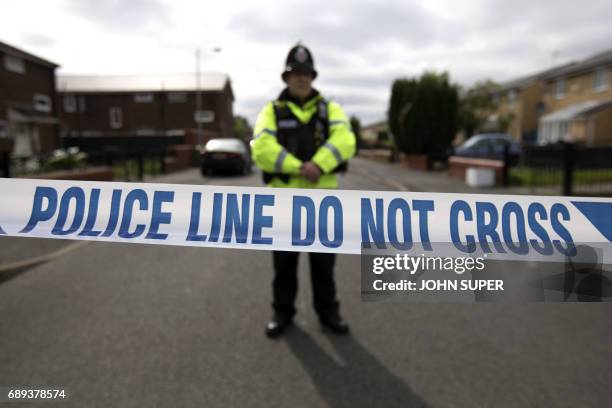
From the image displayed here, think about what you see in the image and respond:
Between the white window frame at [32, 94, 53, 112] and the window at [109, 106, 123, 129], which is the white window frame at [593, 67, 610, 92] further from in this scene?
the window at [109, 106, 123, 129]

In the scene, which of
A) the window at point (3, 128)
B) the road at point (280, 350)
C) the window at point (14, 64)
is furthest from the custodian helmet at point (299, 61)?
the window at point (14, 64)

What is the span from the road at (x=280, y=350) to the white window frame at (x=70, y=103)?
5030cm

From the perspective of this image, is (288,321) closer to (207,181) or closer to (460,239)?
(460,239)

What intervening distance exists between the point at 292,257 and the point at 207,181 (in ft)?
43.8

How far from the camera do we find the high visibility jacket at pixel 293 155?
3.19 m

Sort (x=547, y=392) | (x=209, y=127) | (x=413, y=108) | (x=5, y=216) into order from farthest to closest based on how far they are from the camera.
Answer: (x=209, y=127) → (x=413, y=108) → (x=547, y=392) → (x=5, y=216)

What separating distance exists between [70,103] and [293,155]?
5280 cm

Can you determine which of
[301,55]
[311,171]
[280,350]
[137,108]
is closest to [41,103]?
[137,108]

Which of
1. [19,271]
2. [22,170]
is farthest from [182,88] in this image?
[19,271]

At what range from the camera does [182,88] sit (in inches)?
1937

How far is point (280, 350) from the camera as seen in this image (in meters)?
3.19

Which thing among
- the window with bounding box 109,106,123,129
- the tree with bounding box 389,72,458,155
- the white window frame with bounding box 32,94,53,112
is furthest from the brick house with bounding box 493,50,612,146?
the window with bounding box 109,106,123,129

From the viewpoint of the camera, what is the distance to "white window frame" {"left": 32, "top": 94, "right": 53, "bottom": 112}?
1228 inches

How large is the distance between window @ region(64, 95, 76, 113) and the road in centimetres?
5030
